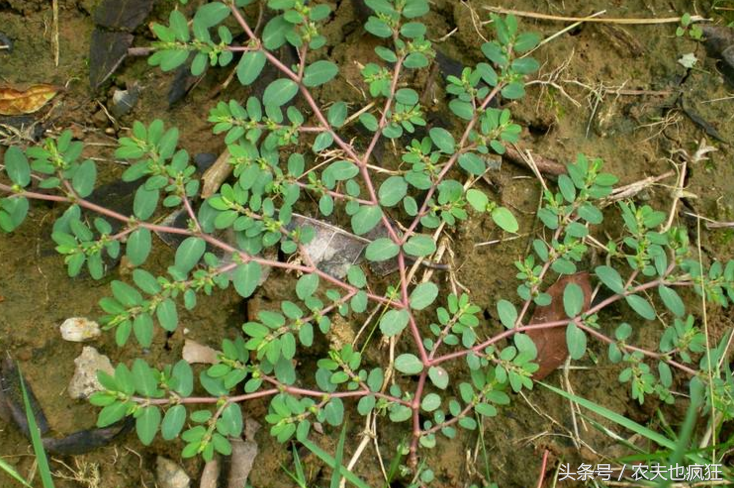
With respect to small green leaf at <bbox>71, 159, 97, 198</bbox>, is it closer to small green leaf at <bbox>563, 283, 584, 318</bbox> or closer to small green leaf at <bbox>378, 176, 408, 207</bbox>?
small green leaf at <bbox>378, 176, 408, 207</bbox>

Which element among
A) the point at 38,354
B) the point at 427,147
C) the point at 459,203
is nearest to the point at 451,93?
the point at 427,147

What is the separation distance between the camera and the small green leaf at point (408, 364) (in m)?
2.72

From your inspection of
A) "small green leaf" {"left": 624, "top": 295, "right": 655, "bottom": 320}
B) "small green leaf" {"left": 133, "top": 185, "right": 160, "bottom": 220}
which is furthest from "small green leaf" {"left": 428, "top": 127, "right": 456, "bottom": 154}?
"small green leaf" {"left": 133, "top": 185, "right": 160, "bottom": 220}

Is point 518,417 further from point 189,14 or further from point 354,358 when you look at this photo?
point 189,14

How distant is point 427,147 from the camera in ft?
9.20

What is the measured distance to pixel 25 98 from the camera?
285 centimetres

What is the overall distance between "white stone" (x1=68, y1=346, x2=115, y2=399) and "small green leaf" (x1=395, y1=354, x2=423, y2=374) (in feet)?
3.81

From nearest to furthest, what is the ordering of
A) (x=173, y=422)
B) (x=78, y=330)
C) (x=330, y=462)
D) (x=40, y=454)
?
(x=40, y=454)
(x=173, y=422)
(x=330, y=462)
(x=78, y=330)

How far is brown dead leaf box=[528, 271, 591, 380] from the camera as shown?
2.84 metres

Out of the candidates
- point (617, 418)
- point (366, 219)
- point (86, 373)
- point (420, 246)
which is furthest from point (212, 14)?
point (617, 418)

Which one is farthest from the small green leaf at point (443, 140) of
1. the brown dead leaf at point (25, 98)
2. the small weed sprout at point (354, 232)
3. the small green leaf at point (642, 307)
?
the brown dead leaf at point (25, 98)

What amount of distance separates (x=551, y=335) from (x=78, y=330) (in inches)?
77.1

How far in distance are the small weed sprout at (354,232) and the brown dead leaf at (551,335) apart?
0.05 m

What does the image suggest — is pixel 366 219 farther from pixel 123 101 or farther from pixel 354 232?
pixel 123 101
